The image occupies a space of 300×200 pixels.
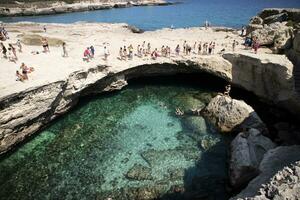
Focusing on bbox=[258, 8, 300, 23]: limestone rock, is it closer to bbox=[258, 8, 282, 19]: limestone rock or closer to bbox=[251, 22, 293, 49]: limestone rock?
bbox=[258, 8, 282, 19]: limestone rock

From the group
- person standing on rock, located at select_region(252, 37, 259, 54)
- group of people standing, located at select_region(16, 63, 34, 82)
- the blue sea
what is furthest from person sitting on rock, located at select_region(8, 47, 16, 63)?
the blue sea

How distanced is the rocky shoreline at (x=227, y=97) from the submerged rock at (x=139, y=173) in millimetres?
256

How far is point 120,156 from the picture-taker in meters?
23.1

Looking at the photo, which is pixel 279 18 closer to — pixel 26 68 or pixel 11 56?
pixel 26 68

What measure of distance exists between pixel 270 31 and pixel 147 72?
621 inches

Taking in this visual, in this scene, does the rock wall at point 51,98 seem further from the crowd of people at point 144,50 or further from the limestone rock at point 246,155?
the limestone rock at point 246,155

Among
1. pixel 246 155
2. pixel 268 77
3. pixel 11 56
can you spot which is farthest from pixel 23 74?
pixel 268 77

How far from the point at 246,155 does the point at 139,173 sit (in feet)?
25.1

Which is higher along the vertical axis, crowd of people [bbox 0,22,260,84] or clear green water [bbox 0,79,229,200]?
crowd of people [bbox 0,22,260,84]

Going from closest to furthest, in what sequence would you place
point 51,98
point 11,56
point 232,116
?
point 51,98 < point 232,116 < point 11,56

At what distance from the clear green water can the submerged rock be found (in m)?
0.12

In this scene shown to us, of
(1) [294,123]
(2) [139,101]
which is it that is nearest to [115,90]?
(2) [139,101]

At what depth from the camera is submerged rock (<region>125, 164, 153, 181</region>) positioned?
20.7 meters

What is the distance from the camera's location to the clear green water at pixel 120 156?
19.7 m
